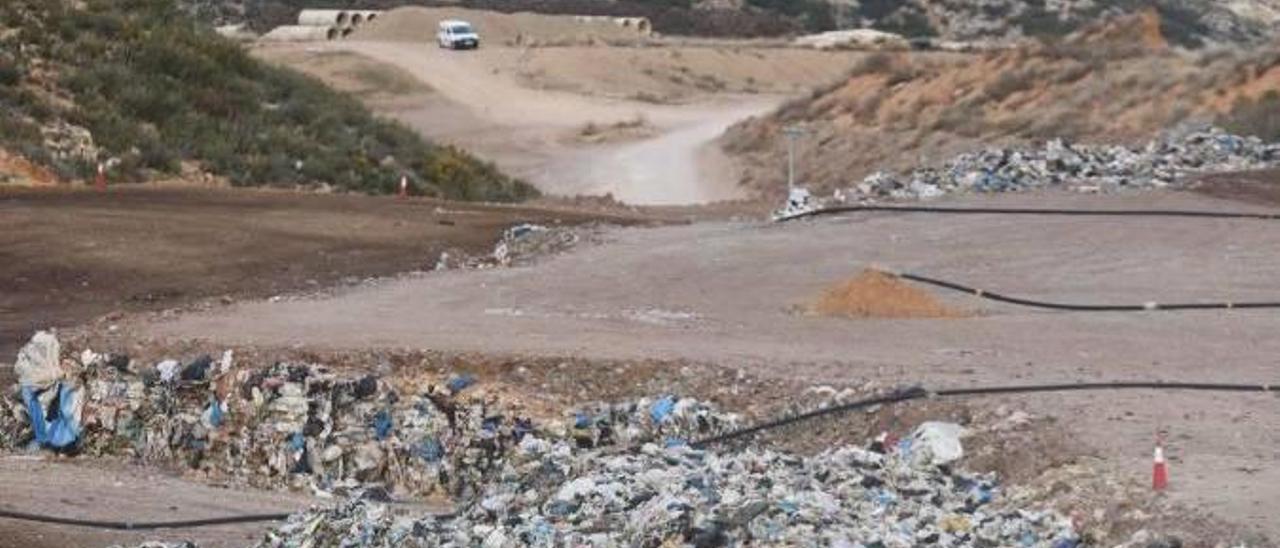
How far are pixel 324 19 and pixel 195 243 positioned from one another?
6594 centimetres

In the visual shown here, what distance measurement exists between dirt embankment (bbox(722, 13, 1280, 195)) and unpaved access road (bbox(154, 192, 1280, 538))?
15.6 meters

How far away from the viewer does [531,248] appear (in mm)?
26172

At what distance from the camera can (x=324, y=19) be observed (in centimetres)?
9025

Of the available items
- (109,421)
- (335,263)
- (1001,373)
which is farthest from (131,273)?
(1001,373)

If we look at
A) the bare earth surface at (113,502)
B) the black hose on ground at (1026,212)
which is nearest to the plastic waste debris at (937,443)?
the bare earth surface at (113,502)

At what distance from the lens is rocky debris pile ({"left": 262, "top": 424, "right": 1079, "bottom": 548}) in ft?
36.7

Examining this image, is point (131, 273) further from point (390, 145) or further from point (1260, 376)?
point (390, 145)

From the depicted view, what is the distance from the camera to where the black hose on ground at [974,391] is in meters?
15.3

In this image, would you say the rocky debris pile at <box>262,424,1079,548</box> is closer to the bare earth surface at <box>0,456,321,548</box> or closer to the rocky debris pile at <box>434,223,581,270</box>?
the bare earth surface at <box>0,456,321,548</box>

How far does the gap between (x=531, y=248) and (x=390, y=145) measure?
1585cm

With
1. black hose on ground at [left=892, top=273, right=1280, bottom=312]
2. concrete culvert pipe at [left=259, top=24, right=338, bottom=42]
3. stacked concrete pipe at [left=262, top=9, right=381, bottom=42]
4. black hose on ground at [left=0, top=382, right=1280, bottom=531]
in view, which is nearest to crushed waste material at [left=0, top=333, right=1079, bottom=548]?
black hose on ground at [left=0, top=382, right=1280, bottom=531]

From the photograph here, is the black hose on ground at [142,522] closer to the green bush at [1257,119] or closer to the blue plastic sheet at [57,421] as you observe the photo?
the blue plastic sheet at [57,421]

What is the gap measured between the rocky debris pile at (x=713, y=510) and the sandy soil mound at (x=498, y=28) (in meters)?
73.6

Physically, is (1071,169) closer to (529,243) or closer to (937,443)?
(529,243)
